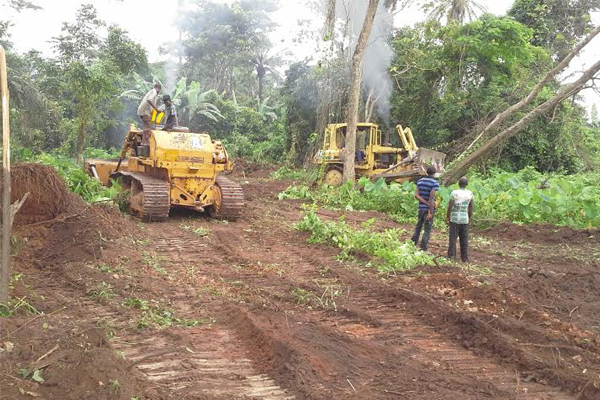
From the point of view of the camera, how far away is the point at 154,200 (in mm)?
11953

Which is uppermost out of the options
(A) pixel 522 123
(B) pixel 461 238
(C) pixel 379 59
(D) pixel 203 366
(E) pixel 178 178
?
(C) pixel 379 59

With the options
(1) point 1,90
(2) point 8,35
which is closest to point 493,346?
(1) point 1,90

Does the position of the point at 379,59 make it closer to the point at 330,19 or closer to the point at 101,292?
the point at 330,19

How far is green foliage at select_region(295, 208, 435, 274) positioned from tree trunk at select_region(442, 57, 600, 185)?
264 inches

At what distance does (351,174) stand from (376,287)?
465 inches

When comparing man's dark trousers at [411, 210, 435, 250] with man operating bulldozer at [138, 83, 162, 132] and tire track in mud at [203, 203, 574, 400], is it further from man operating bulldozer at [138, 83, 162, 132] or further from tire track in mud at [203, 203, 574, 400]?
man operating bulldozer at [138, 83, 162, 132]

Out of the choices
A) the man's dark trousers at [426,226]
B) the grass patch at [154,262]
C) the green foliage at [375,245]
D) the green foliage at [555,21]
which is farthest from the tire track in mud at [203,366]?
the green foliage at [555,21]

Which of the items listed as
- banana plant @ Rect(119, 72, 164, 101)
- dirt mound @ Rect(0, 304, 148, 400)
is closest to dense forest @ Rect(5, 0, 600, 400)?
dirt mound @ Rect(0, 304, 148, 400)

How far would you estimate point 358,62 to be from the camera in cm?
1905

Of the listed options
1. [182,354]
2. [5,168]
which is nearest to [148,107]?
[5,168]

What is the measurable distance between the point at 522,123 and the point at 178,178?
Answer: 30.8ft

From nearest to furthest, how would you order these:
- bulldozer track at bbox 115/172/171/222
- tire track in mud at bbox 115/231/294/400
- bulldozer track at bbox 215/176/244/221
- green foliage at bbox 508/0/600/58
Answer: tire track in mud at bbox 115/231/294/400, bulldozer track at bbox 115/172/171/222, bulldozer track at bbox 215/176/244/221, green foliage at bbox 508/0/600/58

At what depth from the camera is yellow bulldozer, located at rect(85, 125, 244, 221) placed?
40.0 ft

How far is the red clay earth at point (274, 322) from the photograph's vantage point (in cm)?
441
